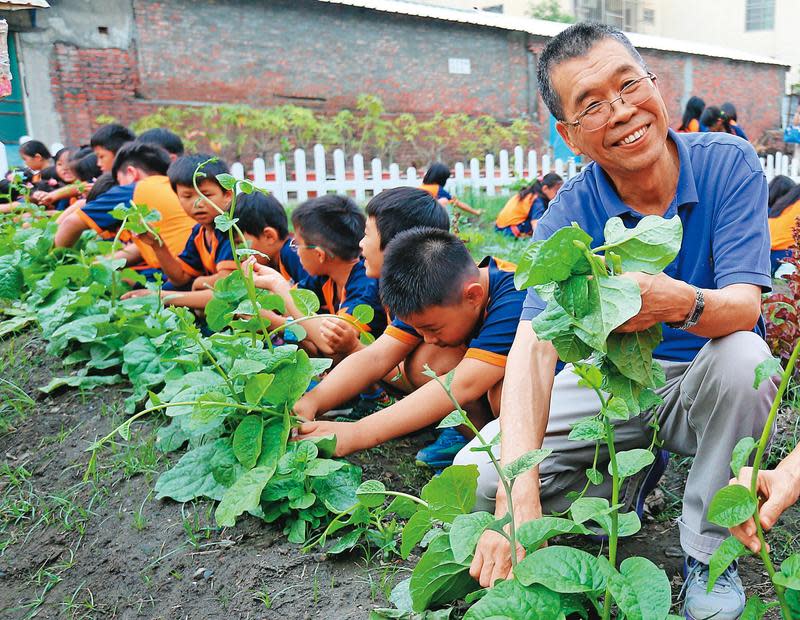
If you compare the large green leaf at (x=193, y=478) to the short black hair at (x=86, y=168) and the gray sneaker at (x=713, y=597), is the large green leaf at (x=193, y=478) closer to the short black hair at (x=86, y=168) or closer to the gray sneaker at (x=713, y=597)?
the gray sneaker at (x=713, y=597)

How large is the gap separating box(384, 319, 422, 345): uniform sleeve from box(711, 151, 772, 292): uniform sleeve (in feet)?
3.16

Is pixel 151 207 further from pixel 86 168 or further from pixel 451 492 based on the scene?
pixel 451 492

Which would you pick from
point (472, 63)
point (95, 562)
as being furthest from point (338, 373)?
point (472, 63)

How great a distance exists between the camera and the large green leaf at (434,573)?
1.44 m

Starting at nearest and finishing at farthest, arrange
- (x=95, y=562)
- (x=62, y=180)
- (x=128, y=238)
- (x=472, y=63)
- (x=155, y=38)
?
1. (x=95, y=562)
2. (x=128, y=238)
3. (x=62, y=180)
4. (x=155, y=38)
5. (x=472, y=63)

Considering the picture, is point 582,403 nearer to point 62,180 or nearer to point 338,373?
point 338,373

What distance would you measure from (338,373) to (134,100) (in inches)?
383

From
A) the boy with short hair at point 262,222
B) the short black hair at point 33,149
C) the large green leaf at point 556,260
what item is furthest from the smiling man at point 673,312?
the short black hair at point 33,149

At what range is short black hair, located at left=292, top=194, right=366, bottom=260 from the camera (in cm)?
292

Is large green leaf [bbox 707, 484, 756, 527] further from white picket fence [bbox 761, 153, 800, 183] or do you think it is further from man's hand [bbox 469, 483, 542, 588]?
white picket fence [bbox 761, 153, 800, 183]

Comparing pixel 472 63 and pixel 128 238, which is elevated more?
pixel 472 63

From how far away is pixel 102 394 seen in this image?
9.39 feet

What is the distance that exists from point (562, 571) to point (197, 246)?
295 centimetres

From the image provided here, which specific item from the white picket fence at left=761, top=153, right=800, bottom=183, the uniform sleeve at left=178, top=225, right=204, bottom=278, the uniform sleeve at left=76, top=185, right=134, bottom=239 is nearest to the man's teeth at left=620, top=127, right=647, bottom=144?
the uniform sleeve at left=178, top=225, right=204, bottom=278
